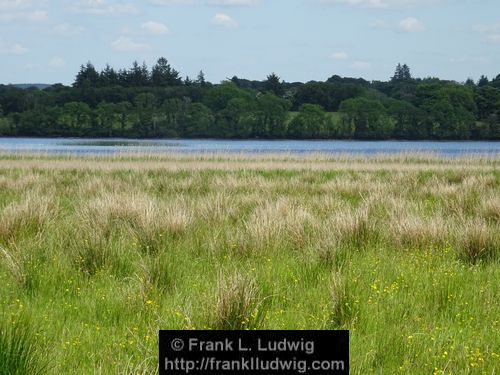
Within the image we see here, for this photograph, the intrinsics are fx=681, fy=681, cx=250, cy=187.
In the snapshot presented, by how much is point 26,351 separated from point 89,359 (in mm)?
465

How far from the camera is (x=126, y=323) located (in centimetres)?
474

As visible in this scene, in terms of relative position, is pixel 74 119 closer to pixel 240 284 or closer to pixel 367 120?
pixel 367 120

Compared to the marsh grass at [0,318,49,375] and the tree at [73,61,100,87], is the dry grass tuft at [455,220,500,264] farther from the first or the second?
the tree at [73,61,100,87]

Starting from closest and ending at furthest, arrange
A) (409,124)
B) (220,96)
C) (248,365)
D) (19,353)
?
1. (248,365)
2. (19,353)
3. (409,124)
4. (220,96)

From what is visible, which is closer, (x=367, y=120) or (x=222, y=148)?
(x=222, y=148)

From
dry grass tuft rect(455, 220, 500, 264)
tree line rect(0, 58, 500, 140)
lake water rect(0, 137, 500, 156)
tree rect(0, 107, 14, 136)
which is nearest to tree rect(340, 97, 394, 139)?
tree line rect(0, 58, 500, 140)

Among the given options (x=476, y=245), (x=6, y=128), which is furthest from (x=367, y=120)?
(x=476, y=245)

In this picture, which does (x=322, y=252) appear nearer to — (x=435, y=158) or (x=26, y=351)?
(x=26, y=351)

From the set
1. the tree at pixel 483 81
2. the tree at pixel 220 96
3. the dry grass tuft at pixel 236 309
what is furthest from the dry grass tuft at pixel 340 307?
the tree at pixel 483 81

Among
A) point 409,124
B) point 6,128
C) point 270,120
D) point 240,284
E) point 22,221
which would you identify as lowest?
point 6,128

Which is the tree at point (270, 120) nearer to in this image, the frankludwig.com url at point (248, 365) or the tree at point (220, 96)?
the tree at point (220, 96)

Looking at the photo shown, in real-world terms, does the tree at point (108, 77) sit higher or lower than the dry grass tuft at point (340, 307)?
higher

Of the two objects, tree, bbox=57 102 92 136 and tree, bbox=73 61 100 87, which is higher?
tree, bbox=73 61 100 87

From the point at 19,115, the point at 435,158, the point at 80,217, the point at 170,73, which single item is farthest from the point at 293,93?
the point at 80,217
